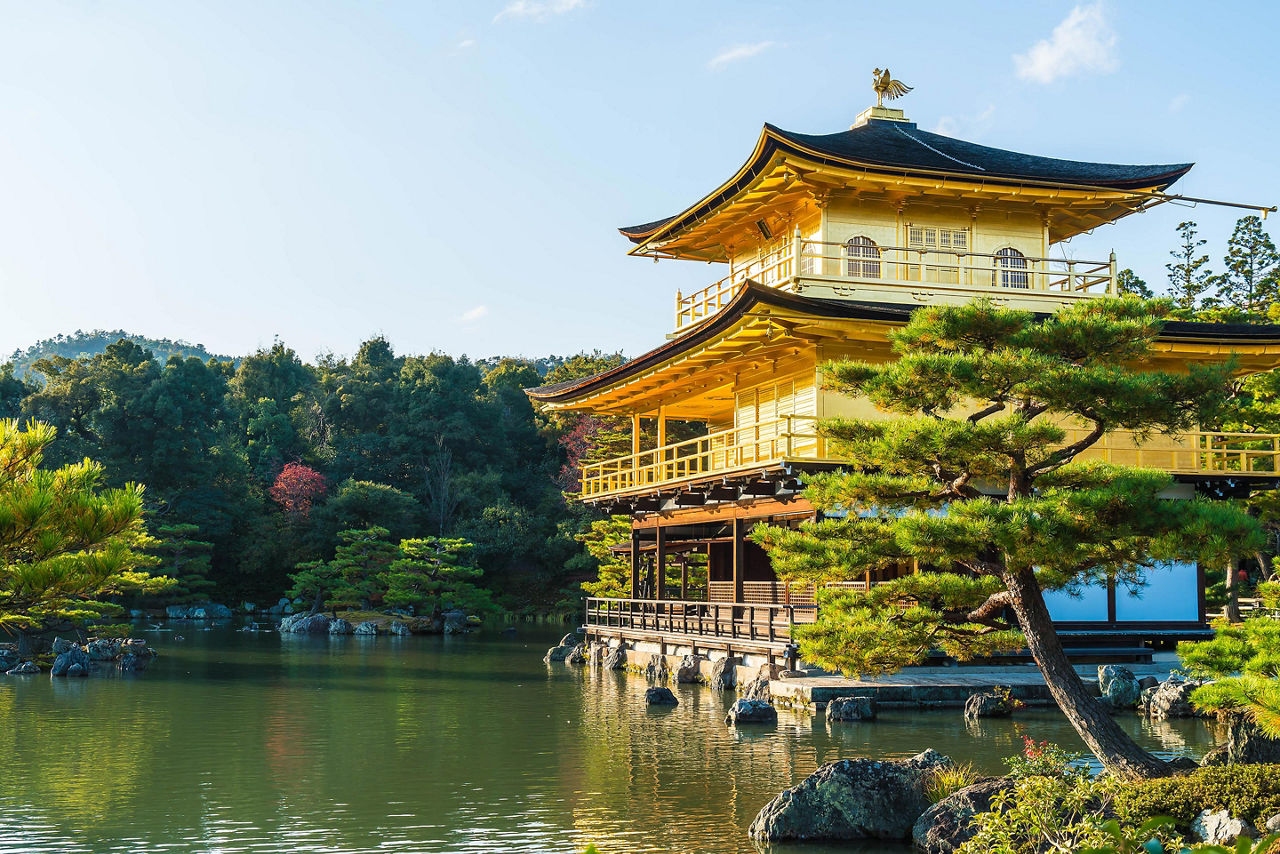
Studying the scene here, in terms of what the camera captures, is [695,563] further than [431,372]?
No

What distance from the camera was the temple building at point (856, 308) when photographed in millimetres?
18500

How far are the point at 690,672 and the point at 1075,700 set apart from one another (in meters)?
11.7

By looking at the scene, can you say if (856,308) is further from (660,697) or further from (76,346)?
(76,346)

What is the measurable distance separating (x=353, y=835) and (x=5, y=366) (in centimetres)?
4407

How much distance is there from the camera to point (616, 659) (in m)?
23.3

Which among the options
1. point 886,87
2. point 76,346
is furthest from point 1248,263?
point 76,346

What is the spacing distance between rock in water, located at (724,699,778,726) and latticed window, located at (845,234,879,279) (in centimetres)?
846

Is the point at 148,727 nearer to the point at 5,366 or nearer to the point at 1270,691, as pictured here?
the point at 1270,691

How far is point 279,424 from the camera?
169ft

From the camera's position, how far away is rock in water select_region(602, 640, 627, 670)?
76.4ft

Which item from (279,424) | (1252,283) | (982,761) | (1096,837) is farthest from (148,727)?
(279,424)

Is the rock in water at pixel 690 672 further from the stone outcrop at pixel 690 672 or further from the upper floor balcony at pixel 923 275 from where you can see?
the upper floor balcony at pixel 923 275

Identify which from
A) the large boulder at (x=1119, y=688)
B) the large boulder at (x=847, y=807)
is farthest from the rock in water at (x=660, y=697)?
the large boulder at (x=847, y=807)

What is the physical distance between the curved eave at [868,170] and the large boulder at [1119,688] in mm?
8443
